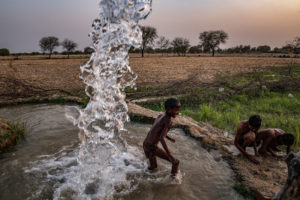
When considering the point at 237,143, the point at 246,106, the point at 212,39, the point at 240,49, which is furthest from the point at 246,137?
the point at 240,49

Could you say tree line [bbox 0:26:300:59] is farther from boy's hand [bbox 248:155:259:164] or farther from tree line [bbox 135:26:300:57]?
boy's hand [bbox 248:155:259:164]

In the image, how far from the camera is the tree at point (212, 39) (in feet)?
211

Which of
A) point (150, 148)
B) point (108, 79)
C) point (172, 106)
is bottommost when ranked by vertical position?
point (150, 148)

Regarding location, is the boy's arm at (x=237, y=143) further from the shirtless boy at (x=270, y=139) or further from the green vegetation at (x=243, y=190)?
the green vegetation at (x=243, y=190)

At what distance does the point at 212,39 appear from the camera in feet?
212

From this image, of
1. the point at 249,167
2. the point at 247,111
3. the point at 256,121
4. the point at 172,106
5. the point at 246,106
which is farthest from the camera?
the point at 246,106

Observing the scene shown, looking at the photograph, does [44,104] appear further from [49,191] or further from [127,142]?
[49,191]

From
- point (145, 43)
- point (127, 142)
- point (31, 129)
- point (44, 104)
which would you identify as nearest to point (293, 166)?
point (127, 142)

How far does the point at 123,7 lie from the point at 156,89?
799cm

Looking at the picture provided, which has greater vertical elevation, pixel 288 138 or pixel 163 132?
pixel 163 132

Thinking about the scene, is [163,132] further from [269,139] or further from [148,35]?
[148,35]

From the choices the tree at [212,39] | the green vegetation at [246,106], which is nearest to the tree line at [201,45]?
the tree at [212,39]

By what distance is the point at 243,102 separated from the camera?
9305 mm

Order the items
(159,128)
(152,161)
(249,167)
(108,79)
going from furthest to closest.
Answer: (108,79)
(249,167)
(152,161)
(159,128)
